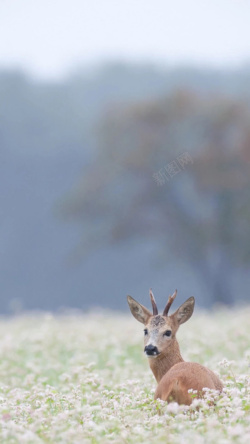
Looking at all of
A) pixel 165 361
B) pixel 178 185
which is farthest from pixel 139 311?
pixel 178 185

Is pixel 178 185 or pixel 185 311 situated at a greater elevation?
pixel 178 185

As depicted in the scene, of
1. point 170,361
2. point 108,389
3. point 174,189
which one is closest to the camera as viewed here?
point 170,361

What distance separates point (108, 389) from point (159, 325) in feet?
6.89

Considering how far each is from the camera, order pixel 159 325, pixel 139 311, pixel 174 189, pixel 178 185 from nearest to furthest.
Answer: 1. pixel 159 325
2. pixel 139 311
3. pixel 174 189
4. pixel 178 185

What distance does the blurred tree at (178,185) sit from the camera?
138 feet

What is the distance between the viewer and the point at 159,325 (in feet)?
30.8

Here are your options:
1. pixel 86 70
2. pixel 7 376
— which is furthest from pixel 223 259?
pixel 86 70

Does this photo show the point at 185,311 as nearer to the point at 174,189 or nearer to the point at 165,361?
the point at 165,361

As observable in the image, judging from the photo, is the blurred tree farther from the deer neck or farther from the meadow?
the deer neck

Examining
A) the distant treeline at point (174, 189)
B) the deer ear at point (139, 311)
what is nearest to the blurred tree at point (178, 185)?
the distant treeline at point (174, 189)

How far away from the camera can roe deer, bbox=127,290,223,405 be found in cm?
844

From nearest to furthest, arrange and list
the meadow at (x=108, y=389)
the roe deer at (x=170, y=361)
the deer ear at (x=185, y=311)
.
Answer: the meadow at (x=108, y=389), the roe deer at (x=170, y=361), the deer ear at (x=185, y=311)

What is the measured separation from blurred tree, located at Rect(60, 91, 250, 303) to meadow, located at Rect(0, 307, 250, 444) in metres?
20.7

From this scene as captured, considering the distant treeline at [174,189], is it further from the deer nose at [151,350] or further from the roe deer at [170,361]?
the deer nose at [151,350]
